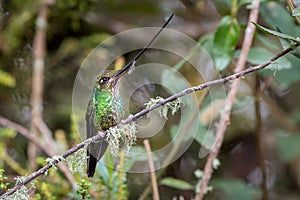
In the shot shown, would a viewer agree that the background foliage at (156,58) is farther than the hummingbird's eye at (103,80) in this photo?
Yes

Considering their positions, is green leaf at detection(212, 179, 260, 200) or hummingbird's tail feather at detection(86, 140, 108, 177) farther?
green leaf at detection(212, 179, 260, 200)

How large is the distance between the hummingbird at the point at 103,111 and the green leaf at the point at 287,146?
3.21 ft

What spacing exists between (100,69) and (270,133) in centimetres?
64

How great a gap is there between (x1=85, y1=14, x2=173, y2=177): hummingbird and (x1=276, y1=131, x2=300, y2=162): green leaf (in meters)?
0.98

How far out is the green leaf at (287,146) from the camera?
1.62m

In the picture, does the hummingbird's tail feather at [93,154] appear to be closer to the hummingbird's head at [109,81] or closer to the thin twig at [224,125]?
the hummingbird's head at [109,81]

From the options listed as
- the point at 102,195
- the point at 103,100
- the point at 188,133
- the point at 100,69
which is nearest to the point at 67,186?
the point at 102,195

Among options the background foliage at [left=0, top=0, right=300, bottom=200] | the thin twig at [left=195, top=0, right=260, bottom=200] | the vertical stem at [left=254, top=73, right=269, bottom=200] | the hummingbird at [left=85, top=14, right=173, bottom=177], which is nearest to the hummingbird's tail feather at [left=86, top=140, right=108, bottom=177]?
the hummingbird at [left=85, top=14, right=173, bottom=177]

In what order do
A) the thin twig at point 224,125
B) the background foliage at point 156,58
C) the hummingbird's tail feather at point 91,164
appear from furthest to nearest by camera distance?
the background foliage at point 156,58
the thin twig at point 224,125
the hummingbird's tail feather at point 91,164

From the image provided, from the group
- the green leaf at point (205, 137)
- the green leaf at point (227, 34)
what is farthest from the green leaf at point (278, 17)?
the green leaf at point (205, 137)

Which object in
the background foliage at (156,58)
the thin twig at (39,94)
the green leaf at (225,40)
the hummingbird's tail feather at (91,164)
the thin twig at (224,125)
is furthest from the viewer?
the background foliage at (156,58)

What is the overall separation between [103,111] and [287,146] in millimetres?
1012

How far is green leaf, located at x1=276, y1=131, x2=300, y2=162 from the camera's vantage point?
5.33ft

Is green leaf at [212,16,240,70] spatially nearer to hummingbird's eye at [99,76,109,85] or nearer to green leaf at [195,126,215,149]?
green leaf at [195,126,215,149]
